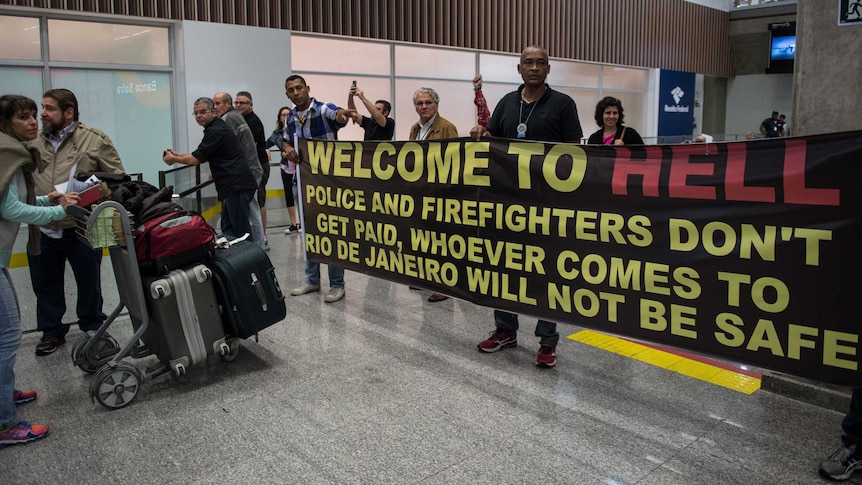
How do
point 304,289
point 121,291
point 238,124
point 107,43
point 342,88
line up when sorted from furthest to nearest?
1. point 342,88
2. point 107,43
3. point 238,124
4. point 304,289
5. point 121,291

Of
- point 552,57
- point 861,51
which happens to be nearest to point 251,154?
point 861,51

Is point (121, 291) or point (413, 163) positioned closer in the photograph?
point (121, 291)

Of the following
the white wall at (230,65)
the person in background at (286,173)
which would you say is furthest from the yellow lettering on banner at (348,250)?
the white wall at (230,65)

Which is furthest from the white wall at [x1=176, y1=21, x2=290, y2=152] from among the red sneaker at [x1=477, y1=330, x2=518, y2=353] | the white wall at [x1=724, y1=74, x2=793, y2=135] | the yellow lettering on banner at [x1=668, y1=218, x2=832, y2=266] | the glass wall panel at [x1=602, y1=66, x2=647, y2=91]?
the white wall at [x1=724, y1=74, x2=793, y2=135]

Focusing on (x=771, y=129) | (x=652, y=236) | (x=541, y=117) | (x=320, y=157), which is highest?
(x=771, y=129)

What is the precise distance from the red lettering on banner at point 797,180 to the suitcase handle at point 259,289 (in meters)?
2.99

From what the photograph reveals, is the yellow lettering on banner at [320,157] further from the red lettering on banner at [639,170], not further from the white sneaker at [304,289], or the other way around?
the red lettering on banner at [639,170]

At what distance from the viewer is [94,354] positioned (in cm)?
416

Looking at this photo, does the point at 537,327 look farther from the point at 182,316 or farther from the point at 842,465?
the point at 182,316

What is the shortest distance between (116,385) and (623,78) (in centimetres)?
1831

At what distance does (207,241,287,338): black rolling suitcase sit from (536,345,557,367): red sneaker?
1733 millimetres

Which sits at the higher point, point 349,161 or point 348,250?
point 349,161

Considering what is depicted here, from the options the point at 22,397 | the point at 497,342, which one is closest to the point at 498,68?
the point at 497,342

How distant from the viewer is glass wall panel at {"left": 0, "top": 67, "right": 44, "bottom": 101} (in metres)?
9.06
